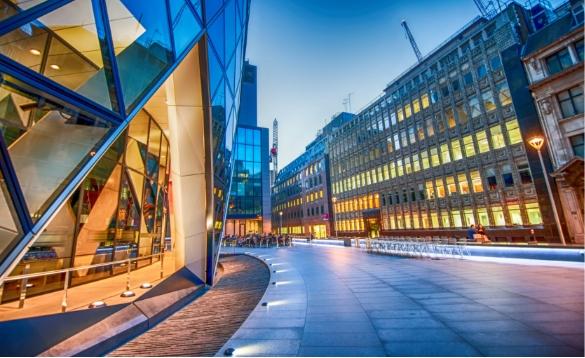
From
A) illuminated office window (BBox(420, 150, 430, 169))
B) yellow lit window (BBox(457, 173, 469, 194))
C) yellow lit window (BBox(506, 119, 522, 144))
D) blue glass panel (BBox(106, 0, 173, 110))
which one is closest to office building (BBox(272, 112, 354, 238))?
illuminated office window (BBox(420, 150, 430, 169))

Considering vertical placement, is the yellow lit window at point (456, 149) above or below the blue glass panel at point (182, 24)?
above

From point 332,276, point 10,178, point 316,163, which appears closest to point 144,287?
point 10,178

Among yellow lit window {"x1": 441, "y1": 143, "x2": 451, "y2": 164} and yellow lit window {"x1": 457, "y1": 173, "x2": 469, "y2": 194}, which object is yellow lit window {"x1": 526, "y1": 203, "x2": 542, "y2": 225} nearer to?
yellow lit window {"x1": 457, "y1": 173, "x2": 469, "y2": 194}

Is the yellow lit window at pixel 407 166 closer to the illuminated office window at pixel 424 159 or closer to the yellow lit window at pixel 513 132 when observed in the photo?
the illuminated office window at pixel 424 159

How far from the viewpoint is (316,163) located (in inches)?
2330

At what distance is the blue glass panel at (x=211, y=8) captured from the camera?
309 inches

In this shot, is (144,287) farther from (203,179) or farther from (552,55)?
(552,55)

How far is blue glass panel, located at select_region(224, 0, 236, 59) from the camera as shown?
9.80 metres

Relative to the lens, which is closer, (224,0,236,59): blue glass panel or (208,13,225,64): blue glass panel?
(208,13,225,64): blue glass panel

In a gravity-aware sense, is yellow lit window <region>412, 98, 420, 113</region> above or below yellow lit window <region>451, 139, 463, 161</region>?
above

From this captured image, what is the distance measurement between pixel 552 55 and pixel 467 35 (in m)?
11.7

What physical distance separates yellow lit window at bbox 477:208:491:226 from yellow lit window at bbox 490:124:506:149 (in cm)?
658

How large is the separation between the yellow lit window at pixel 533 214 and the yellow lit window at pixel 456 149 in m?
8.03

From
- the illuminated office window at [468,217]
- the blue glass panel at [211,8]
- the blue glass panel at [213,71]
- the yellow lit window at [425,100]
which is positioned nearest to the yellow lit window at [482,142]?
the illuminated office window at [468,217]
